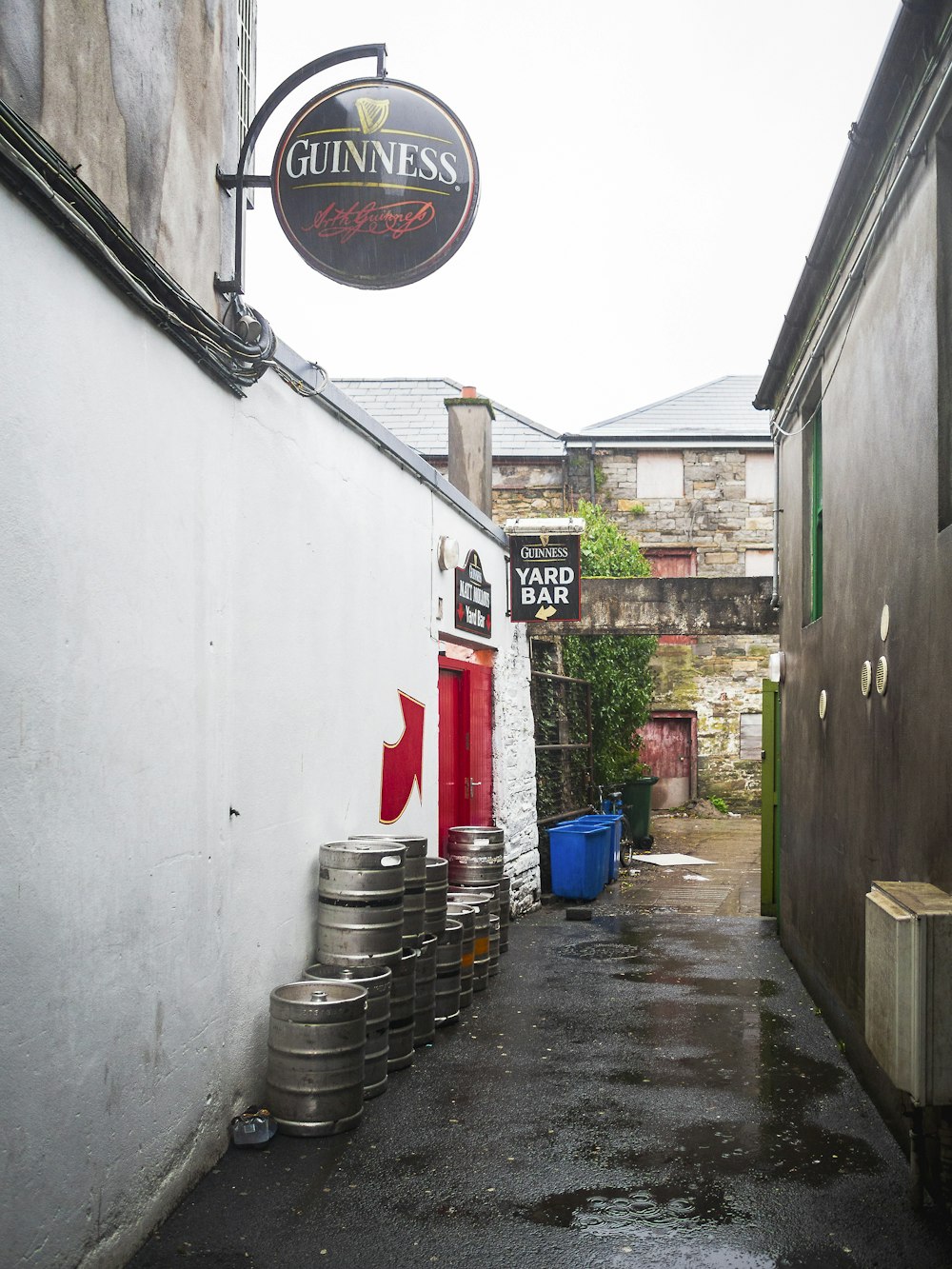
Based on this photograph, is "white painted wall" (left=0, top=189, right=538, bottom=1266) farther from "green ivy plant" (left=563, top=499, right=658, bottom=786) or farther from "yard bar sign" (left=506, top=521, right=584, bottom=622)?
"green ivy plant" (left=563, top=499, right=658, bottom=786)

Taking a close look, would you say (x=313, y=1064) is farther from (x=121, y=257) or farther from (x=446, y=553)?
(x=446, y=553)

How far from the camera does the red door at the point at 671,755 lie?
803 inches

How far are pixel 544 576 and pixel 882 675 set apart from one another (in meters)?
6.15

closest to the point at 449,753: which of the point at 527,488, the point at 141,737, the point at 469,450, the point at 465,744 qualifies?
the point at 465,744

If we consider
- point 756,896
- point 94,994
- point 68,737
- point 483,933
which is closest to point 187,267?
point 68,737

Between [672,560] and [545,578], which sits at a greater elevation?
[672,560]

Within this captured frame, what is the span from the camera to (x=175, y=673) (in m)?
4.23

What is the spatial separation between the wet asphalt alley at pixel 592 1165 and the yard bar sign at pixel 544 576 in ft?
15.6

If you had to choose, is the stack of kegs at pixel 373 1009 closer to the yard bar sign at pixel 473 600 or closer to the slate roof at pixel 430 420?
the yard bar sign at pixel 473 600

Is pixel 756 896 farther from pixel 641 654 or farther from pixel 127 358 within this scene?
pixel 127 358

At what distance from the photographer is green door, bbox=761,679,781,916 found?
10.7 meters

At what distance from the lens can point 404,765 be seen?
24.7 ft

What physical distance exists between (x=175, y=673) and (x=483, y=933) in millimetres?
4375

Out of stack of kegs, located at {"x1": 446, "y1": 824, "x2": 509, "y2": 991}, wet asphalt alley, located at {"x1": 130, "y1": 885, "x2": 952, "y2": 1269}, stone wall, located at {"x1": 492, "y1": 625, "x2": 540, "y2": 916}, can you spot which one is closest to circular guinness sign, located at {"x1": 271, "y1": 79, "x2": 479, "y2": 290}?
wet asphalt alley, located at {"x1": 130, "y1": 885, "x2": 952, "y2": 1269}
